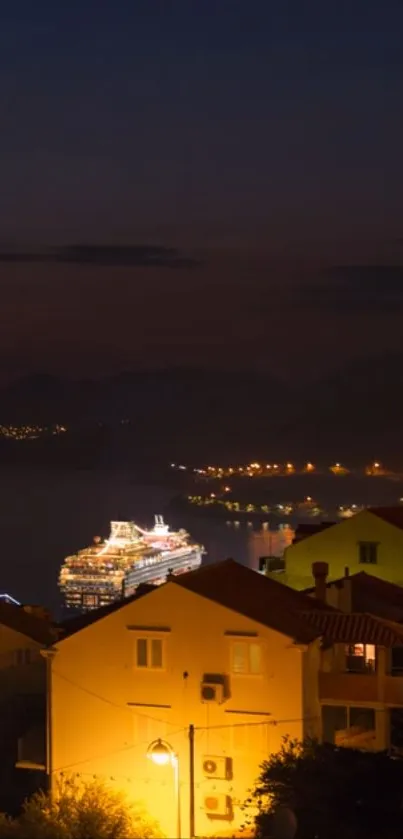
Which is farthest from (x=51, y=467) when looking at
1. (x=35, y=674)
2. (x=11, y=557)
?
(x=35, y=674)

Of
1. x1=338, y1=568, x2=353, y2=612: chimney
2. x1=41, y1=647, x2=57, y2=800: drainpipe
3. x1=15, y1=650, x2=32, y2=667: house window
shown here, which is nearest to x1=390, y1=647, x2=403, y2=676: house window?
x1=338, y1=568, x2=353, y2=612: chimney

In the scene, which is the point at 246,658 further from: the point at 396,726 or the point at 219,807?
the point at 396,726

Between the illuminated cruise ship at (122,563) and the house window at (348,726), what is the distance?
88.9 feet

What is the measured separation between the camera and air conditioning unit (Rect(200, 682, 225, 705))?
259 inches

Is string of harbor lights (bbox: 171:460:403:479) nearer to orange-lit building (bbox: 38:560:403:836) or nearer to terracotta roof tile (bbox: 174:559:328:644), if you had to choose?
terracotta roof tile (bbox: 174:559:328:644)

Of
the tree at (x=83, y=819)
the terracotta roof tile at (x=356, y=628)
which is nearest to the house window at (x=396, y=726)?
the terracotta roof tile at (x=356, y=628)

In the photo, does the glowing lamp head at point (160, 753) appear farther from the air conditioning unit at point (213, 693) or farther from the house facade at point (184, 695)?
the air conditioning unit at point (213, 693)

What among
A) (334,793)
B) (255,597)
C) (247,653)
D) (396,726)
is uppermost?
(255,597)

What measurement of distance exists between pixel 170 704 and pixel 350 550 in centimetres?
431

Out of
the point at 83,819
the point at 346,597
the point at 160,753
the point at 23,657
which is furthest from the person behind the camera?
the point at 23,657

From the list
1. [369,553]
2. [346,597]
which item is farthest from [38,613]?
[346,597]

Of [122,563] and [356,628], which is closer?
[356,628]

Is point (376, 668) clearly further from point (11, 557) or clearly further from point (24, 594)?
point (11, 557)

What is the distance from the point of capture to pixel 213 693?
659 cm
